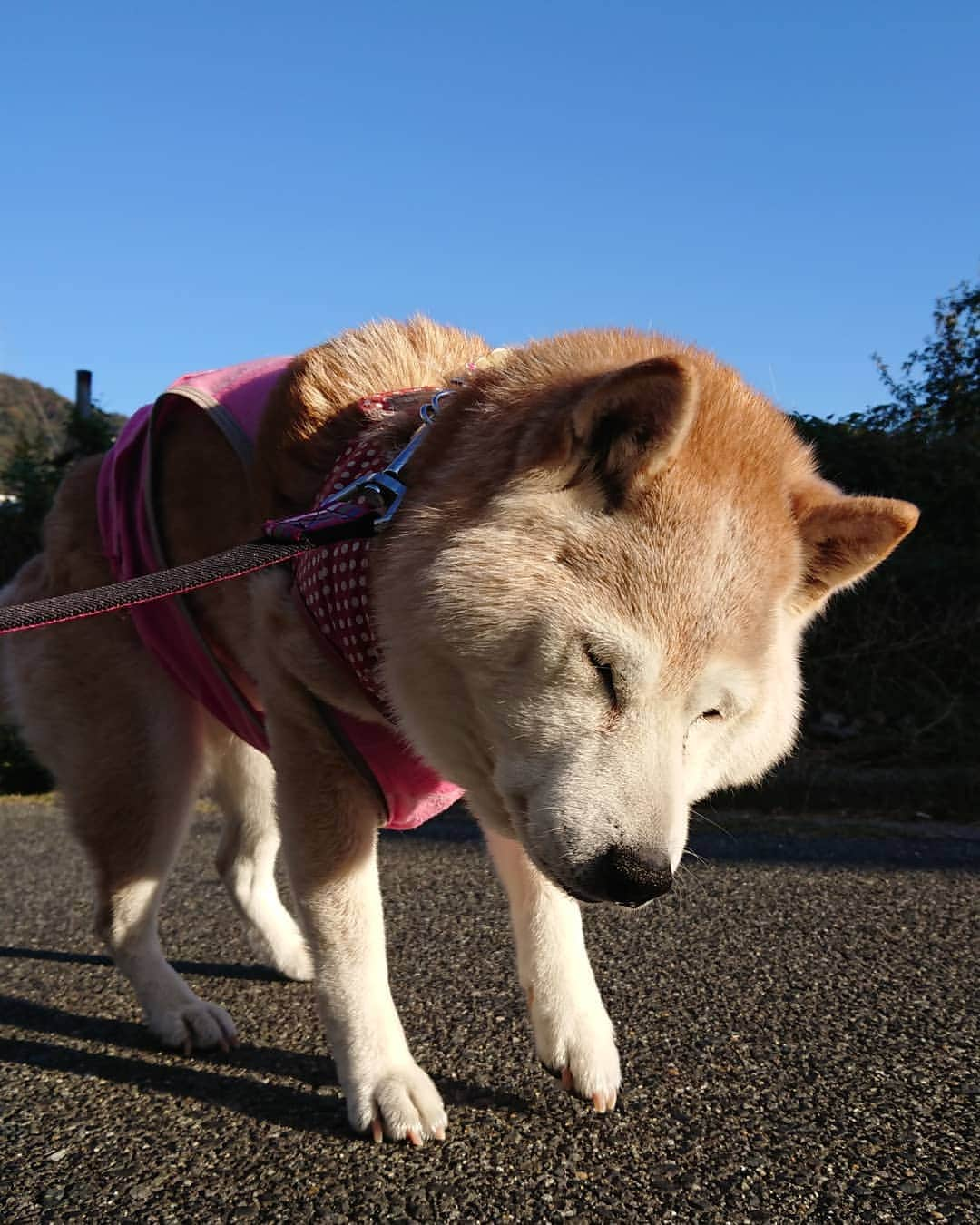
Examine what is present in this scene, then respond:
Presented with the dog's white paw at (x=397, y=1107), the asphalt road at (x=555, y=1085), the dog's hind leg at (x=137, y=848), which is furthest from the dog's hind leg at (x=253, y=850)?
the dog's white paw at (x=397, y=1107)

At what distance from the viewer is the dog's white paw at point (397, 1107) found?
1.82 metres

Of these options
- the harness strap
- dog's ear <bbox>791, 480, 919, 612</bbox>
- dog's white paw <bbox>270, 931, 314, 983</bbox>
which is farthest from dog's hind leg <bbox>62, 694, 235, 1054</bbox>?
dog's ear <bbox>791, 480, 919, 612</bbox>

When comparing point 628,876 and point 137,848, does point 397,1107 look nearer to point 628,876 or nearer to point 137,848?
point 628,876

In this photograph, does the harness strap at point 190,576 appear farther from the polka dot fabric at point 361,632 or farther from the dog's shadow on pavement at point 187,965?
the dog's shadow on pavement at point 187,965

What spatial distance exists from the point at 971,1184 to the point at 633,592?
3.59ft

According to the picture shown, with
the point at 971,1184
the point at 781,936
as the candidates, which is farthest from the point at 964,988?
the point at 971,1184

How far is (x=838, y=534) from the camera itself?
1865 mm

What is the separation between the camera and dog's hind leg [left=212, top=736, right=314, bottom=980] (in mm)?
2883

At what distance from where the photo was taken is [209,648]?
93.9 inches

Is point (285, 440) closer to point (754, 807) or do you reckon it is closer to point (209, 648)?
point (209, 648)

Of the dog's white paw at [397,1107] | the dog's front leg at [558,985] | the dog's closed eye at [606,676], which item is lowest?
the dog's white paw at [397,1107]

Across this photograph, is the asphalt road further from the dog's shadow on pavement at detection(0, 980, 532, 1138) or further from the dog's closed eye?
the dog's closed eye

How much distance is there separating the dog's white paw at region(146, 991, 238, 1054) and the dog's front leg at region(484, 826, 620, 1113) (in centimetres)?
72

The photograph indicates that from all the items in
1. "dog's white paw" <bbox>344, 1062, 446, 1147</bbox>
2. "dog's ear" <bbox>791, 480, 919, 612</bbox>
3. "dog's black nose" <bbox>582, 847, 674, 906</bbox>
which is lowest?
"dog's white paw" <bbox>344, 1062, 446, 1147</bbox>
